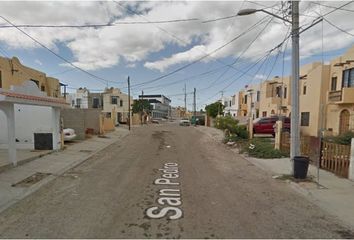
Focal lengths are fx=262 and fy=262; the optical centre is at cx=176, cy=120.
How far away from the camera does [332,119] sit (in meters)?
21.1

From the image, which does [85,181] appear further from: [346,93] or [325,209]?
[346,93]

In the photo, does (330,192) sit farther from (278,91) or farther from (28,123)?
(278,91)

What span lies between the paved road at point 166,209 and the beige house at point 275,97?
917 inches

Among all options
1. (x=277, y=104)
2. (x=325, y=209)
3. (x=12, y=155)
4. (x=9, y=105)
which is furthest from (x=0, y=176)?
(x=277, y=104)

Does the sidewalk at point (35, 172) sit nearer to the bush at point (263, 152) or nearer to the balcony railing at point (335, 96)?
the bush at point (263, 152)

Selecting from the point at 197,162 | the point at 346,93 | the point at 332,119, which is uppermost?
the point at 346,93

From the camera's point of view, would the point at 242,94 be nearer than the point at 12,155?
No

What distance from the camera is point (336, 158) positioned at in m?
9.65

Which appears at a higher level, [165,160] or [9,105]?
[9,105]

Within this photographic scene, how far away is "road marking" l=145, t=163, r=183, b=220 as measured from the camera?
565 cm

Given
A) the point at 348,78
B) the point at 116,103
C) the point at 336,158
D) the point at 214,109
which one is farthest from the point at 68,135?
the point at 214,109

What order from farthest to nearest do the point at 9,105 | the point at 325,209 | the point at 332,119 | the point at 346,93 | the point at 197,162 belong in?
the point at 332,119, the point at 346,93, the point at 197,162, the point at 9,105, the point at 325,209

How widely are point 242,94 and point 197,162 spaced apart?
39.9 m

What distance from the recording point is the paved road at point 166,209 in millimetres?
4898
